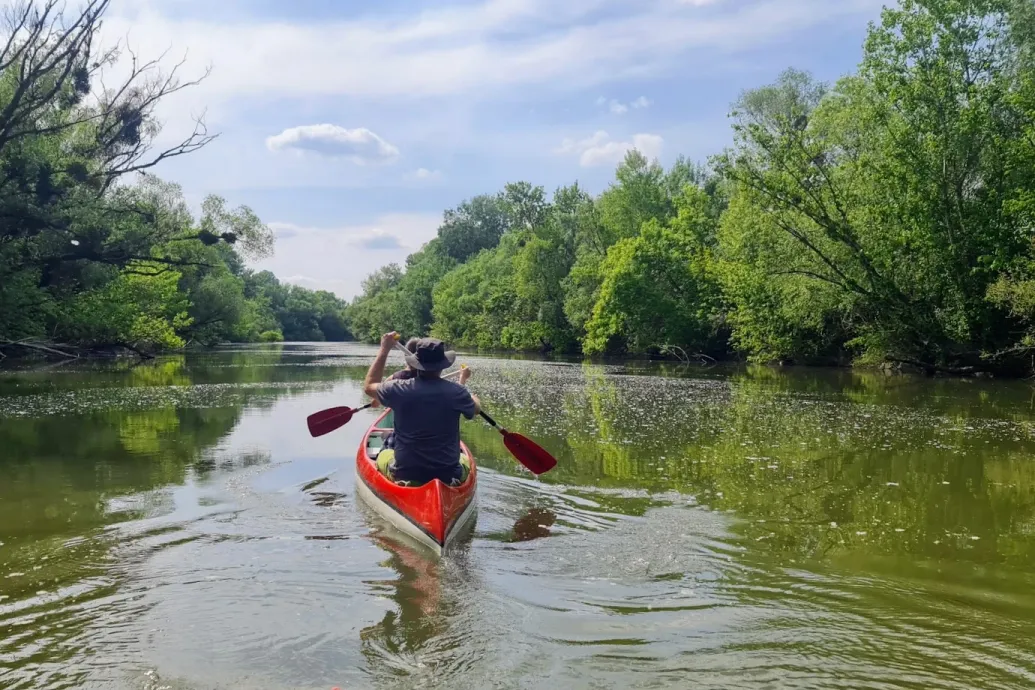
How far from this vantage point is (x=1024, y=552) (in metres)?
6.79

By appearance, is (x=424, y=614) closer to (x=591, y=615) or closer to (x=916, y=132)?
(x=591, y=615)

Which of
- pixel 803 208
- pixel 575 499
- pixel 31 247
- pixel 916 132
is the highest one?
pixel 916 132

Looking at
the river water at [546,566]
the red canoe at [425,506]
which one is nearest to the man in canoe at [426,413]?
the red canoe at [425,506]

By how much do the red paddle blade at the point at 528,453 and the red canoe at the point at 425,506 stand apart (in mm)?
1174

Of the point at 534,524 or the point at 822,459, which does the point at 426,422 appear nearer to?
the point at 534,524

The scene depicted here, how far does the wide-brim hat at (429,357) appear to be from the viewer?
7.27 metres

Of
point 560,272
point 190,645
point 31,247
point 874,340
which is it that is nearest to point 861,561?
point 190,645

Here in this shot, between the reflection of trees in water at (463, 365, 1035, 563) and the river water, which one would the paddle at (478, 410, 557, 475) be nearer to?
the river water

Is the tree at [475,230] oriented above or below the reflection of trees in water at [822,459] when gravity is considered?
above

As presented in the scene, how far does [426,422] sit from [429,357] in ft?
2.26

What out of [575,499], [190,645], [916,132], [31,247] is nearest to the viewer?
[190,645]

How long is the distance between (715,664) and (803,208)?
95.3 feet

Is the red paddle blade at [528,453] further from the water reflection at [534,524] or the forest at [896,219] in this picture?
the forest at [896,219]

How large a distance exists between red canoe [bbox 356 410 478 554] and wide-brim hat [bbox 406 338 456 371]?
3.48ft
